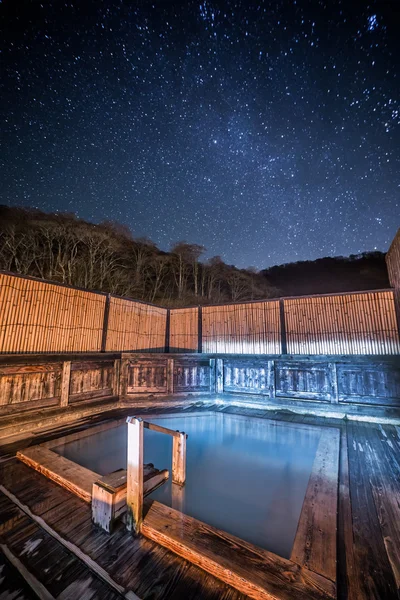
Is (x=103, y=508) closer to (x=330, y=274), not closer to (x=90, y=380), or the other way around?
(x=90, y=380)

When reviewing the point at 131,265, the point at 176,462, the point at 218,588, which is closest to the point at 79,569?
the point at 218,588

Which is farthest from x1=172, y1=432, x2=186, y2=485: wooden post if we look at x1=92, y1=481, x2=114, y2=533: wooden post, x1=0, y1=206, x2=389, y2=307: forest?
x1=0, y1=206, x2=389, y2=307: forest

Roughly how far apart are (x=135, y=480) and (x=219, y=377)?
16.5ft

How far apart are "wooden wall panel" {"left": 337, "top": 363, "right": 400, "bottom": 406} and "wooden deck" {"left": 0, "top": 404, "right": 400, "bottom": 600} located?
2.88 meters

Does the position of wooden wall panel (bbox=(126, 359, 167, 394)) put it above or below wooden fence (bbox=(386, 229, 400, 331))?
below

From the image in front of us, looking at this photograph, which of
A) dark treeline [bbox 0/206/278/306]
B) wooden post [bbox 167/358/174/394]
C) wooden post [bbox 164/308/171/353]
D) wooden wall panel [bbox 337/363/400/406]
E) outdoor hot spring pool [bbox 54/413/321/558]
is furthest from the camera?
dark treeline [bbox 0/206/278/306]

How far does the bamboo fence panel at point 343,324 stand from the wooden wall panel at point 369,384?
411 mm

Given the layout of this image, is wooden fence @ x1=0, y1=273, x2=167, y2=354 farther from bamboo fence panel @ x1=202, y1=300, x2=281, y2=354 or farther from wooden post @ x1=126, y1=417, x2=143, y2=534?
wooden post @ x1=126, y1=417, x2=143, y2=534

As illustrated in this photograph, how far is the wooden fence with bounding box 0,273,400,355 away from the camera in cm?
473

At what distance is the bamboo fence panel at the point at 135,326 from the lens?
20.8 feet

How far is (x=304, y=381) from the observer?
5961 mm

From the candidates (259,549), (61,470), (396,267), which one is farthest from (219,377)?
(259,549)

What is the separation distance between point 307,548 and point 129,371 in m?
5.22

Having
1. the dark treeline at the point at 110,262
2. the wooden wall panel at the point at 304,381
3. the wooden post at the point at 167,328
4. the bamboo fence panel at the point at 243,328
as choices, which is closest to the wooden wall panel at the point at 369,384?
the wooden wall panel at the point at 304,381
